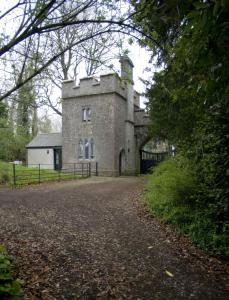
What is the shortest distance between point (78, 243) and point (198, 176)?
3.49 metres

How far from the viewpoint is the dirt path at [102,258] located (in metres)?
3.88

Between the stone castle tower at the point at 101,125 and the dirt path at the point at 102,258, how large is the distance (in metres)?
15.2

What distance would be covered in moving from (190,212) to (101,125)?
17.3 meters

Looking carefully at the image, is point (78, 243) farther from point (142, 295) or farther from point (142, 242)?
point (142, 295)

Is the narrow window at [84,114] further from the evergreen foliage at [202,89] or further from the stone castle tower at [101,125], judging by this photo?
the evergreen foliage at [202,89]

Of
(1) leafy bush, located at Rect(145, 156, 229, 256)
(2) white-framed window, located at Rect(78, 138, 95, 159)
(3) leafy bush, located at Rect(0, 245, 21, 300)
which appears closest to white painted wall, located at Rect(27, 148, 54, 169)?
(2) white-framed window, located at Rect(78, 138, 95, 159)

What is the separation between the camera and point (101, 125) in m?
23.6

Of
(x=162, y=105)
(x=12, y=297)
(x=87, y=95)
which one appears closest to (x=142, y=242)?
(x=12, y=297)

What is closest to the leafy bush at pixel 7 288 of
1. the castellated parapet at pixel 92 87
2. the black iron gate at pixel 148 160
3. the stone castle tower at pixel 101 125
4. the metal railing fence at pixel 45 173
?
the metal railing fence at pixel 45 173

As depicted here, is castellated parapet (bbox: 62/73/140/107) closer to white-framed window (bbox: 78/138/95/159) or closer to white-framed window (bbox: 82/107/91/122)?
white-framed window (bbox: 82/107/91/122)

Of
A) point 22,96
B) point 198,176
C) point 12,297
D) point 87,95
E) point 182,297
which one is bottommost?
point 182,297

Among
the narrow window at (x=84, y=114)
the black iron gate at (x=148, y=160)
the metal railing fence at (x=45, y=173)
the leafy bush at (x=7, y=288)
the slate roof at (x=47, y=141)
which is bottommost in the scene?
the leafy bush at (x=7, y=288)

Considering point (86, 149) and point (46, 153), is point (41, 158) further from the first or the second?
point (86, 149)

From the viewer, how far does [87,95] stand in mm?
24172
